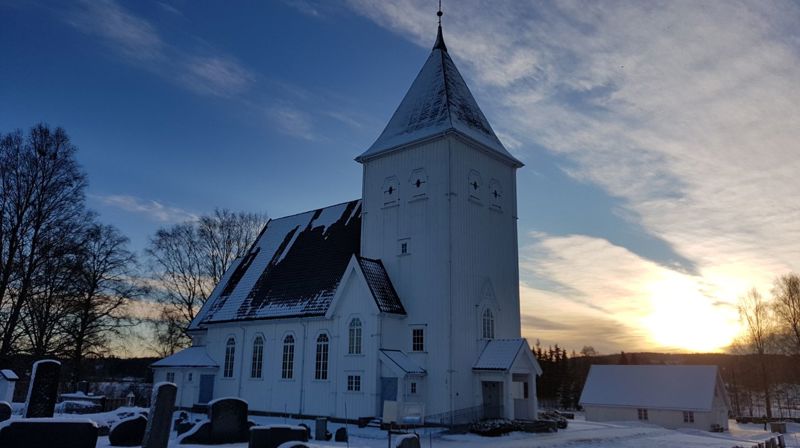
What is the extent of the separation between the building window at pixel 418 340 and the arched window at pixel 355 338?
2439mm

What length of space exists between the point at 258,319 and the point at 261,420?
532 cm

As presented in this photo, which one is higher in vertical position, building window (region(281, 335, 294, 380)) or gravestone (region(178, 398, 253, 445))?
building window (region(281, 335, 294, 380))

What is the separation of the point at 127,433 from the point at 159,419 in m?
2.42

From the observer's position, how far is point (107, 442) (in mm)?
16250

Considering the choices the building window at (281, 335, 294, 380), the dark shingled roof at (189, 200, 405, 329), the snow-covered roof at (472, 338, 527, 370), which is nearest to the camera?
the snow-covered roof at (472, 338, 527, 370)

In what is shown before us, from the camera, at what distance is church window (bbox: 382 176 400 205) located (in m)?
29.4

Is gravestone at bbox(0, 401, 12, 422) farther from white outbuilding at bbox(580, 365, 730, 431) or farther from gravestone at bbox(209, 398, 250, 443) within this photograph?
white outbuilding at bbox(580, 365, 730, 431)

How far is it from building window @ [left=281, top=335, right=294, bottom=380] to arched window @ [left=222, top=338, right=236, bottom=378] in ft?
14.5

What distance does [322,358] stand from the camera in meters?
28.2

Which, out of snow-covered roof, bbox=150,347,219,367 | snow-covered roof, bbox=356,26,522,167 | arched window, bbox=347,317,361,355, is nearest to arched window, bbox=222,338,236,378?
snow-covered roof, bbox=150,347,219,367

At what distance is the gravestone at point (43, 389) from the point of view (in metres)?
17.0

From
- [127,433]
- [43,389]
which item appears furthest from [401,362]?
[43,389]

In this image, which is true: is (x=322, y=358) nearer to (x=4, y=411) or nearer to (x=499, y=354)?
(x=499, y=354)

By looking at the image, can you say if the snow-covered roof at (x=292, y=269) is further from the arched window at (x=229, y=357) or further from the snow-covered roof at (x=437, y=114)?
the snow-covered roof at (x=437, y=114)
